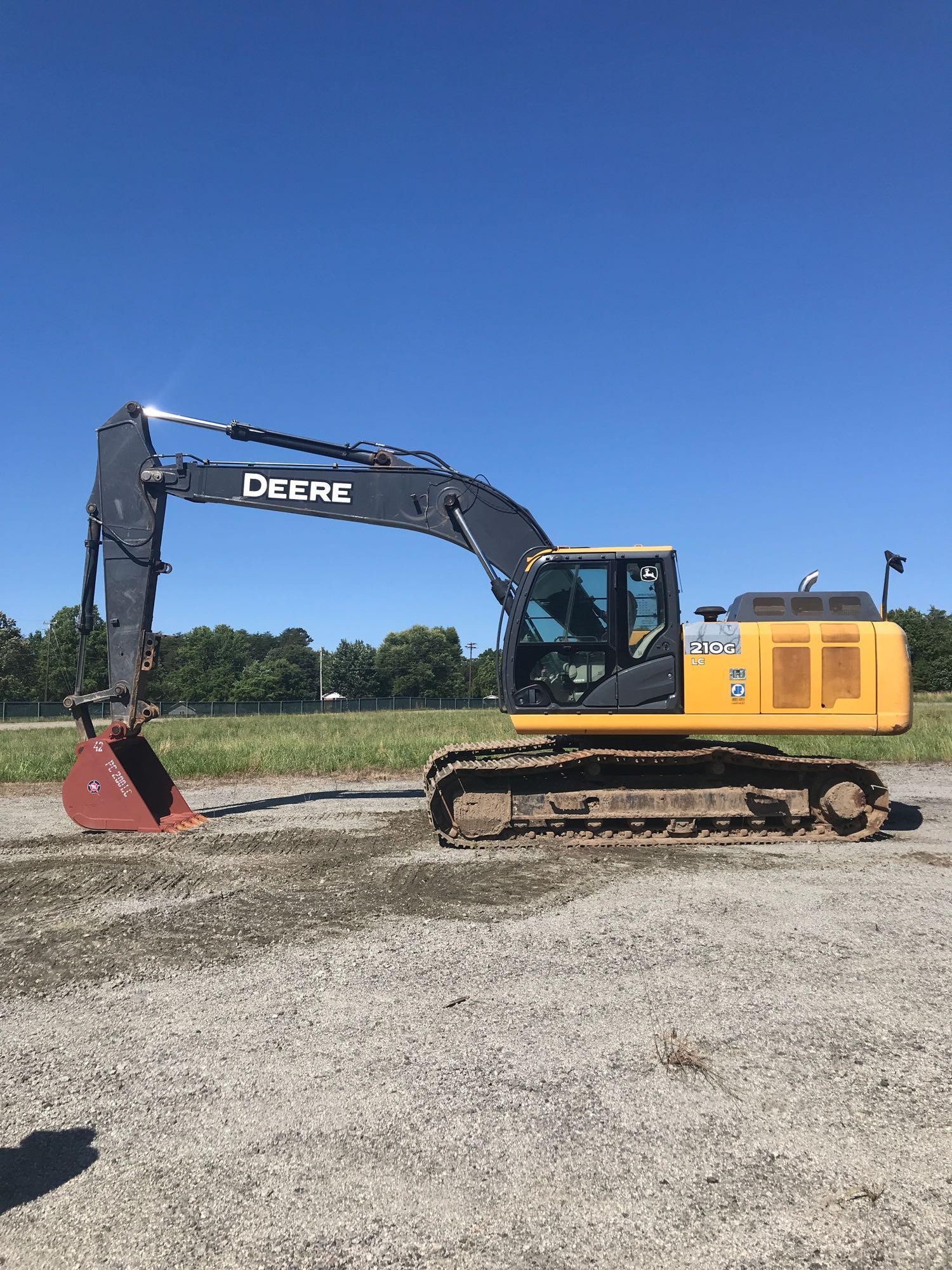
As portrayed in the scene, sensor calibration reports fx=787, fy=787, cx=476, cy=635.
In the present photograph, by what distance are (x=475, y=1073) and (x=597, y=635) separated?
5783 mm

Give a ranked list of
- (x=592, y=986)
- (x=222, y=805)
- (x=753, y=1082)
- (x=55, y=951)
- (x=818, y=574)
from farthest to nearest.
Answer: (x=222, y=805)
(x=818, y=574)
(x=55, y=951)
(x=592, y=986)
(x=753, y=1082)

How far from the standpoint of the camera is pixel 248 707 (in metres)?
72.6

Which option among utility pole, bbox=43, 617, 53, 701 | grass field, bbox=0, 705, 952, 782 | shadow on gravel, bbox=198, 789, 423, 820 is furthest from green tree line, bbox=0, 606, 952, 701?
shadow on gravel, bbox=198, 789, 423, 820

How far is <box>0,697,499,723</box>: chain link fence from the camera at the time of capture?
60.1 m

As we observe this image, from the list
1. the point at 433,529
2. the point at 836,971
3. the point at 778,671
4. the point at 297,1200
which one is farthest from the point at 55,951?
the point at 778,671

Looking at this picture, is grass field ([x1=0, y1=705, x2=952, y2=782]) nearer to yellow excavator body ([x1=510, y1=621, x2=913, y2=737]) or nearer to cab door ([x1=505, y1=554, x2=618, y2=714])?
yellow excavator body ([x1=510, y1=621, x2=913, y2=737])

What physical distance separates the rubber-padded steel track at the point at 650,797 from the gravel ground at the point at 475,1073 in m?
1.49

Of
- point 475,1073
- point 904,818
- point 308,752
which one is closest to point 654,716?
point 904,818

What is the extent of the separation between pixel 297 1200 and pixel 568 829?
625 cm

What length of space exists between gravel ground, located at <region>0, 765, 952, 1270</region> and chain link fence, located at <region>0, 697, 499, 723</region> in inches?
1776

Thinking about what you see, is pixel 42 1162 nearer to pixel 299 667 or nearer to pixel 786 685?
pixel 786 685

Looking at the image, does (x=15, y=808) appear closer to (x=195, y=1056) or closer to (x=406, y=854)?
(x=406, y=854)

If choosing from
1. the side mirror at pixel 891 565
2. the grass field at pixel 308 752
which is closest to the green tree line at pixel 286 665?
the grass field at pixel 308 752

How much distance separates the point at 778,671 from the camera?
8.84 metres
